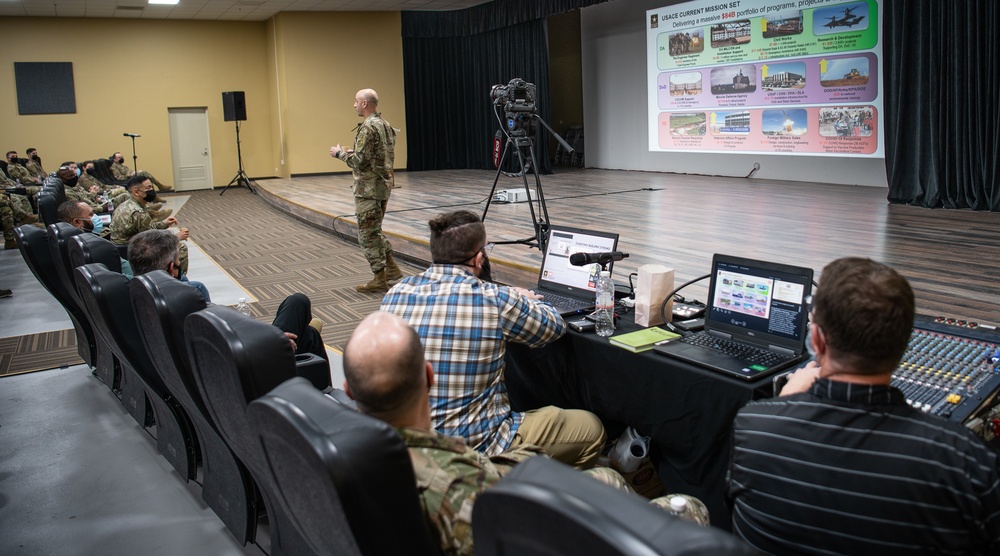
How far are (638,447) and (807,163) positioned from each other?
27.1 feet

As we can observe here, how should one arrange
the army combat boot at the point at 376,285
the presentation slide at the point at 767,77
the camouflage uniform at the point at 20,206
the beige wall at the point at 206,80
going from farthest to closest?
the beige wall at the point at 206,80 < the camouflage uniform at the point at 20,206 < the presentation slide at the point at 767,77 < the army combat boot at the point at 376,285

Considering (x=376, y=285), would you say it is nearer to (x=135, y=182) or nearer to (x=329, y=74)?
(x=135, y=182)

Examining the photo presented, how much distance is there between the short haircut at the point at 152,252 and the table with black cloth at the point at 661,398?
157cm

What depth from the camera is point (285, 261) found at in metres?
7.38

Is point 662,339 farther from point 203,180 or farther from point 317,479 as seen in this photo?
point 203,180

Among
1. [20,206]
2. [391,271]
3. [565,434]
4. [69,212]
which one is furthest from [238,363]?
[20,206]

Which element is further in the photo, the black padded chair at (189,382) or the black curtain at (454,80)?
the black curtain at (454,80)

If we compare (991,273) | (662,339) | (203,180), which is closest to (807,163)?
(991,273)

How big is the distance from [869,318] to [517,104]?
462cm

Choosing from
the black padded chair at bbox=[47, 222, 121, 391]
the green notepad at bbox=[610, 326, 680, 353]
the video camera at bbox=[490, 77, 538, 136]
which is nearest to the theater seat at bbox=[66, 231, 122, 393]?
the black padded chair at bbox=[47, 222, 121, 391]

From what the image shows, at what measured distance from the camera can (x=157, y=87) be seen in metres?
14.5

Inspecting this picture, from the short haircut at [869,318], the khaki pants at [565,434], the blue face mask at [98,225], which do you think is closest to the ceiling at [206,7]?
the blue face mask at [98,225]

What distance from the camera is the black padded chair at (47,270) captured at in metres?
3.89

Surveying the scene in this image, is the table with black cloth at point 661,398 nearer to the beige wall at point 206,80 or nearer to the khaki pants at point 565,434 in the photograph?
the khaki pants at point 565,434
